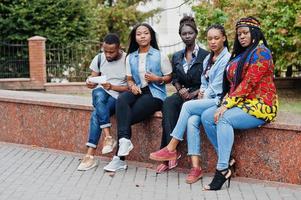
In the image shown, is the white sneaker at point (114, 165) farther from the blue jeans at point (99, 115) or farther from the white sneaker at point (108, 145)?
the blue jeans at point (99, 115)

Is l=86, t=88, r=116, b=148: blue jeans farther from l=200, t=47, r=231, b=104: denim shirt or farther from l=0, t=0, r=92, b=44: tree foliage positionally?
l=0, t=0, r=92, b=44: tree foliage

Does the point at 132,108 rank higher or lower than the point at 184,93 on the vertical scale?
lower

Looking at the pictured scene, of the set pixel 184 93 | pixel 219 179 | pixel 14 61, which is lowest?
pixel 219 179

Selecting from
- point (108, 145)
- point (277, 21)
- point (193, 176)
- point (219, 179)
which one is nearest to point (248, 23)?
point (219, 179)

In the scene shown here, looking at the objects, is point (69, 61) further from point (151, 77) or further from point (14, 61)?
point (151, 77)

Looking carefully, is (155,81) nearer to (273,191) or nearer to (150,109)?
(150,109)

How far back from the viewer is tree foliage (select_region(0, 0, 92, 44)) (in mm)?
17266

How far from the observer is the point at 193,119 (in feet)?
21.0

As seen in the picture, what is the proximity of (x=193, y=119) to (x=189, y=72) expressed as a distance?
0.68 metres

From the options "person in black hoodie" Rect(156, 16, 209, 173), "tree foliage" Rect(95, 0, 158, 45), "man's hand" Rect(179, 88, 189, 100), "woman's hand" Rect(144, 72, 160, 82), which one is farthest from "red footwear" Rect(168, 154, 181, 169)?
"tree foliage" Rect(95, 0, 158, 45)

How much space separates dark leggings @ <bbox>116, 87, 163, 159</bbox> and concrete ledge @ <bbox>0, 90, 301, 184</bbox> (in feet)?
0.56

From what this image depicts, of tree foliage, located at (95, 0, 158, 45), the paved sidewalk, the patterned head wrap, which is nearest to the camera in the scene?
the paved sidewalk

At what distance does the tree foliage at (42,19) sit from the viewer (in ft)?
56.6

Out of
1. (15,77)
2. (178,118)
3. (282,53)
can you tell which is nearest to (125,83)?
(178,118)
